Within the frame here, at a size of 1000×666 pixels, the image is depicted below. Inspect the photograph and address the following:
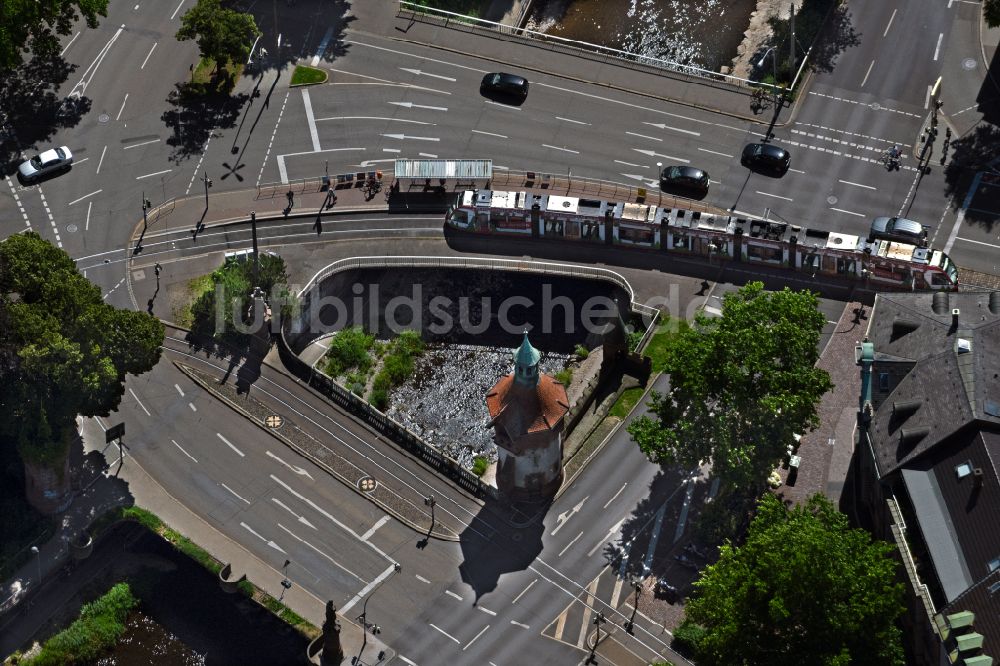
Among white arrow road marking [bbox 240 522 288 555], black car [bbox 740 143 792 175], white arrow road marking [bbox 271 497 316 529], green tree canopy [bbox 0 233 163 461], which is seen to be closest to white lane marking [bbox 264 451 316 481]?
white arrow road marking [bbox 271 497 316 529]

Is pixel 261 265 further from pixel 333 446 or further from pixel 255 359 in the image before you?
pixel 333 446

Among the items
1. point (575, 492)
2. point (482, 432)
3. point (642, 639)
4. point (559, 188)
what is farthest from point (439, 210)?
point (642, 639)

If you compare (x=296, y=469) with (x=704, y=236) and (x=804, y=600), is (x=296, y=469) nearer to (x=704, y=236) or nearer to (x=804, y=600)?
(x=704, y=236)

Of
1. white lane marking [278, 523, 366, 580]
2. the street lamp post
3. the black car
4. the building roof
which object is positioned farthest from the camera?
the black car

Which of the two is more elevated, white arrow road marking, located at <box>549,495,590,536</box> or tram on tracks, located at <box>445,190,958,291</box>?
tram on tracks, located at <box>445,190,958,291</box>

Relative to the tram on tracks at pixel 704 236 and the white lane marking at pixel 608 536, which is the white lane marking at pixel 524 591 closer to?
the white lane marking at pixel 608 536

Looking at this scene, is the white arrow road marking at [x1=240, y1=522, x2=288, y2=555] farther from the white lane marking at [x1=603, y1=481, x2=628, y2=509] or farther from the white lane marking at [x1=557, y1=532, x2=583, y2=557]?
the white lane marking at [x1=603, y1=481, x2=628, y2=509]

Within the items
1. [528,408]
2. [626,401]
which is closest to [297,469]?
[528,408]
